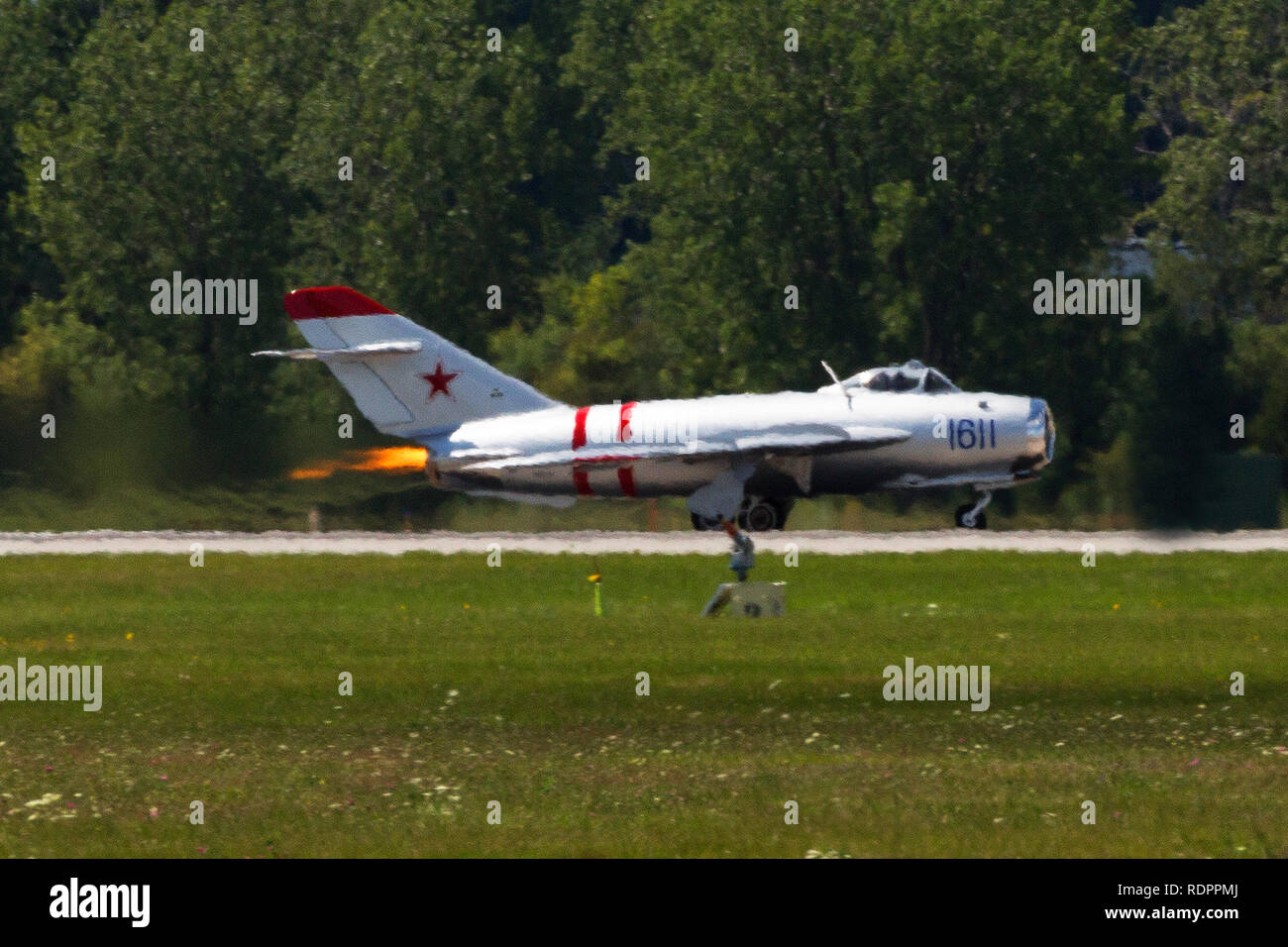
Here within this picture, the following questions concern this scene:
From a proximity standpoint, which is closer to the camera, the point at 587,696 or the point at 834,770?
the point at 834,770

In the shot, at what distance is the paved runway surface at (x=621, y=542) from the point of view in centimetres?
3722

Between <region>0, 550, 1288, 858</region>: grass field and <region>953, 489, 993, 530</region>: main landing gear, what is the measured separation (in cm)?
951

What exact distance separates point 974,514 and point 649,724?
23.4 metres

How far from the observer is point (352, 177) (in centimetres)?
6216

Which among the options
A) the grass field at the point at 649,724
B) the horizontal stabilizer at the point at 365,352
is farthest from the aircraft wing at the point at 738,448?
the grass field at the point at 649,724

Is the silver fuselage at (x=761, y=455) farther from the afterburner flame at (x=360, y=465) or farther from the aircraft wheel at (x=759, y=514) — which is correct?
the afterburner flame at (x=360, y=465)

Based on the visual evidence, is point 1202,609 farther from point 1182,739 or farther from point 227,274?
point 227,274

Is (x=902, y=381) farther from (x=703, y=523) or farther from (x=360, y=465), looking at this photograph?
(x=360, y=465)

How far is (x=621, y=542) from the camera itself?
4022 cm

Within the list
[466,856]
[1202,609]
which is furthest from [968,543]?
[466,856]

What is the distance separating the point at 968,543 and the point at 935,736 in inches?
783

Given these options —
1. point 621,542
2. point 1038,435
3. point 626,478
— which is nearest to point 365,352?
point 626,478

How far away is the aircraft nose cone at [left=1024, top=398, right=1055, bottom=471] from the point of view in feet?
130

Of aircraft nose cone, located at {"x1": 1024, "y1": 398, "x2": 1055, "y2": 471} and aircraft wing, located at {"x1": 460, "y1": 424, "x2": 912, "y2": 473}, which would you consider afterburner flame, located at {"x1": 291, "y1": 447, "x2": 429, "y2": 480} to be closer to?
aircraft wing, located at {"x1": 460, "y1": 424, "x2": 912, "y2": 473}
